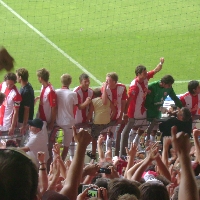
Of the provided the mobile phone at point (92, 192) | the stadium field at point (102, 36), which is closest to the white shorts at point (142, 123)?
the mobile phone at point (92, 192)

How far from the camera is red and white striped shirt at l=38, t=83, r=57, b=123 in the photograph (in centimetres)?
675

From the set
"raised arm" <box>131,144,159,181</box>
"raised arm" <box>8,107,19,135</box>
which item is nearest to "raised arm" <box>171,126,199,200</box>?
"raised arm" <box>131,144,159,181</box>

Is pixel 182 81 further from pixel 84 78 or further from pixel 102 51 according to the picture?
pixel 84 78

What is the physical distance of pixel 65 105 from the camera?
6852 mm

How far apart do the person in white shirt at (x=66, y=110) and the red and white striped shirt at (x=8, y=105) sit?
1.75 ft

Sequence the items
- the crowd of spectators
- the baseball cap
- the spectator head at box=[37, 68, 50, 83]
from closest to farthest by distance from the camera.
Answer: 1. the crowd of spectators
2. the baseball cap
3. the spectator head at box=[37, 68, 50, 83]

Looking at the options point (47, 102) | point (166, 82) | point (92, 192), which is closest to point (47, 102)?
point (47, 102)

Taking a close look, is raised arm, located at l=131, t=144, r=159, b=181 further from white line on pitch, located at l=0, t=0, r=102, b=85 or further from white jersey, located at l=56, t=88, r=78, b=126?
white line on pitch, located at l=0, t=0, r=102, b=85

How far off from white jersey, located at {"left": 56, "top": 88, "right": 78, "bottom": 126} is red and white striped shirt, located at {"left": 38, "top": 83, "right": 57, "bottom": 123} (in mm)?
98

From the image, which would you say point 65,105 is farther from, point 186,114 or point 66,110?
point 186,114

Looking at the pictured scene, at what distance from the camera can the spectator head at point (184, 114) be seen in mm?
7141

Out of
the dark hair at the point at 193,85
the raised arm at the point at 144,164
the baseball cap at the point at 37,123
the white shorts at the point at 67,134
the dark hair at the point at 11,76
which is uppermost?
the dark hair at the point at 193,85

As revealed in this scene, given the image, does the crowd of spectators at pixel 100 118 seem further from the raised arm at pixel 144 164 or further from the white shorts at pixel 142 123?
the raised arm at pixel 144 164

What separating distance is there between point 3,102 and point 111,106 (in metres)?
1.44
